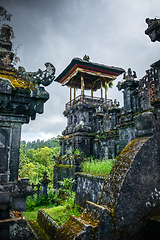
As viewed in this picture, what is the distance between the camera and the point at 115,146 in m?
9.07

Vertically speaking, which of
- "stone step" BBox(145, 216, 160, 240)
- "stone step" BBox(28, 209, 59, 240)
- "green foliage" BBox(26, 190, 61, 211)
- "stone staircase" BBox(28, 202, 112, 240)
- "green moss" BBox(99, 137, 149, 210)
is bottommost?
"green foliage" BBox(26, 190, 61, 211)

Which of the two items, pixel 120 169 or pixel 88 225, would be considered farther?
pixel 120 169

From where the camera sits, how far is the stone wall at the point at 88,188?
19.0ft

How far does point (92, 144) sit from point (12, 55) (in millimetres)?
8819

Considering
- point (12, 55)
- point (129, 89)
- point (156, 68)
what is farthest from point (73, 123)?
point (12, 55)

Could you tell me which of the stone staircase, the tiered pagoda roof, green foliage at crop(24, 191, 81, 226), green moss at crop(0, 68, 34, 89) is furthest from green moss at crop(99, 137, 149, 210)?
the tiered pagoda roof

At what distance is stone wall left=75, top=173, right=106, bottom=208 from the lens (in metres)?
5.81

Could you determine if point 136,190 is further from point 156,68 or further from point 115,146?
point 115,146

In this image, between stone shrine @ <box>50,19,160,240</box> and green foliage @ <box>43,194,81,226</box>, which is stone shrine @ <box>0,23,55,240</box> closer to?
stone shrine @ <box>50,19,160,240</box>

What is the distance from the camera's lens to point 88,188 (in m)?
6.31

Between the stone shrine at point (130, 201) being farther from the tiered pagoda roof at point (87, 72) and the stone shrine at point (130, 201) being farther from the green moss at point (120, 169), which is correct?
the tiered pagoda roof at point (87, 72)

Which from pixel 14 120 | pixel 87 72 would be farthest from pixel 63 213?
pixel 87 72

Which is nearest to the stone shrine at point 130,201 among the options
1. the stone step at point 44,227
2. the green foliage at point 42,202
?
the stone step at point 44,227

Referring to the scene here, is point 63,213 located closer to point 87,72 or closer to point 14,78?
point 14,78
